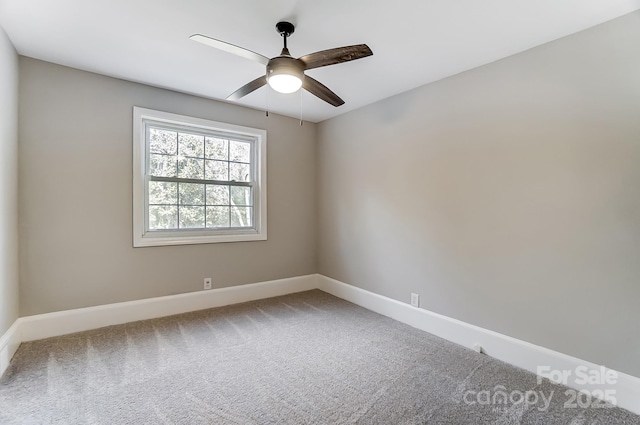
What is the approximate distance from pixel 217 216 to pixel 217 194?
270mm

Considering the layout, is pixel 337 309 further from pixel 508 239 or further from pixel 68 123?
pixel 68 123

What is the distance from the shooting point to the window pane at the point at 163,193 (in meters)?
3.12

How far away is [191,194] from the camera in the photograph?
3.36m

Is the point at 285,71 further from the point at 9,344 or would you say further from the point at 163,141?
the point at 9,344

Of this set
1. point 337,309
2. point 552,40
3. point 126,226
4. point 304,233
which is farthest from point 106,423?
point 552,40

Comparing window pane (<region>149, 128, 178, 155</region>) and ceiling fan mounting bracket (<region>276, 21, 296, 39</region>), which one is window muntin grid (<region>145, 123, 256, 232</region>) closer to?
window pane (<region>149, 128, 178, 155</region>)

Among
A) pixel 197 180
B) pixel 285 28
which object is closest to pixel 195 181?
pixel 197 180

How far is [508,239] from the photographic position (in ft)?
7.64

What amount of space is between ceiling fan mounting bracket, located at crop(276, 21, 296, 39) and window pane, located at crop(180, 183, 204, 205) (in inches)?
79.3

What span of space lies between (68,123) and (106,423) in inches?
99.0

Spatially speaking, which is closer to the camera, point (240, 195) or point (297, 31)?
point (297, 31)

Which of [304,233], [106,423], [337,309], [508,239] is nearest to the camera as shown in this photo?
[106,423]

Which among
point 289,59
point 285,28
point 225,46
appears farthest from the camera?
point 285,28

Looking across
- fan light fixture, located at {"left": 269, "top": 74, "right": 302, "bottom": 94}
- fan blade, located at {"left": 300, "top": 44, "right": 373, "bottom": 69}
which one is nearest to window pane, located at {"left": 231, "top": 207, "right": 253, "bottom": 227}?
fan light fixture, located at {"left": 269, "top": 74, "right": 302, "bottom": 94}
